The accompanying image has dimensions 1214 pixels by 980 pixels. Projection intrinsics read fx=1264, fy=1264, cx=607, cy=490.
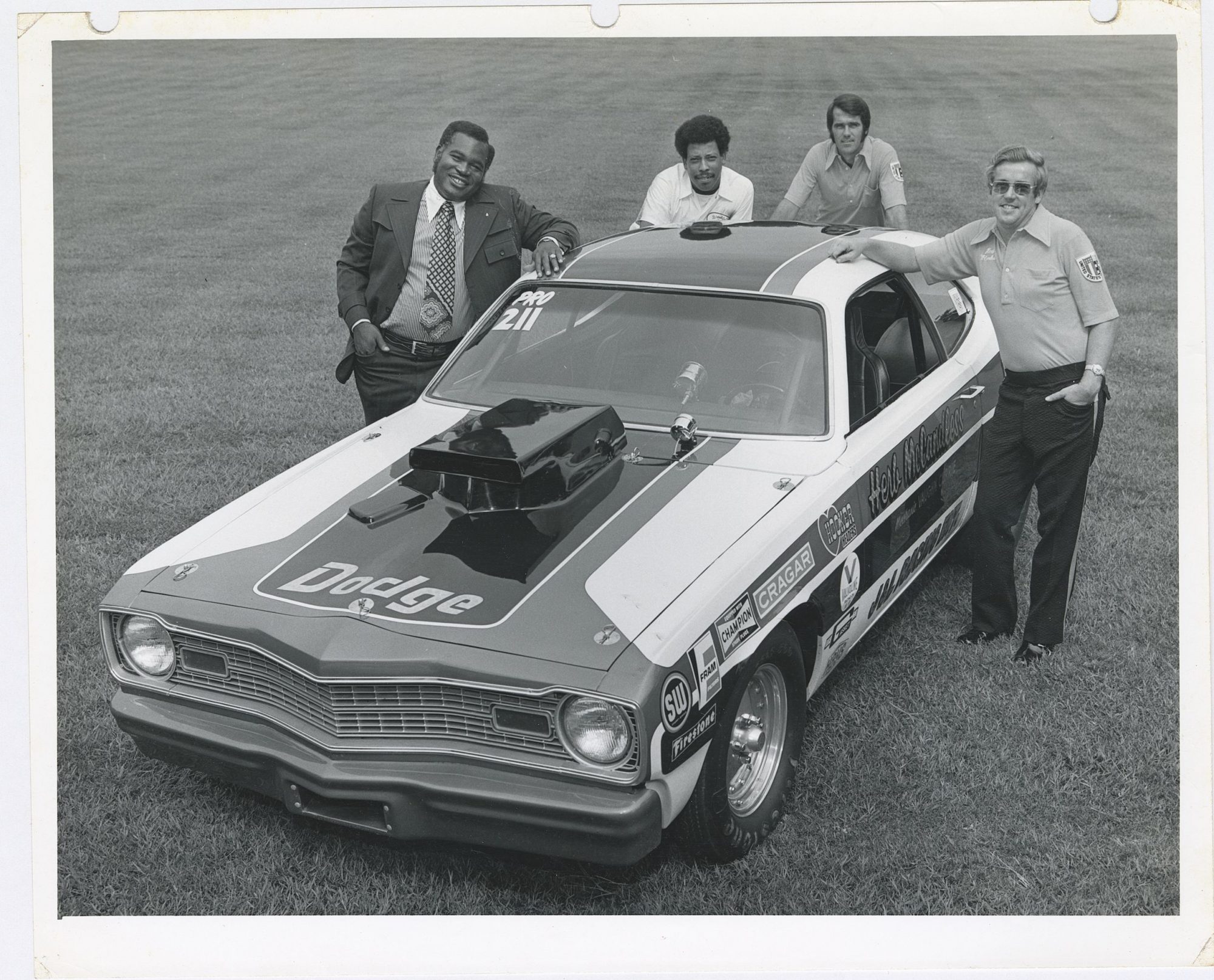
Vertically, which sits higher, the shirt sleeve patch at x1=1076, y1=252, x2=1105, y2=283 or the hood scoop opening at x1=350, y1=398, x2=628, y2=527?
the shirt sleeve patch at x1=1076, y1=252, x2=1105, y2=283

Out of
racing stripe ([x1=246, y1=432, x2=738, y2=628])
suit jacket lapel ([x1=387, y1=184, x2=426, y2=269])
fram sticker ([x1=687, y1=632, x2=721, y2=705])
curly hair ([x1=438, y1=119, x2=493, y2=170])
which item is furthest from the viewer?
suit jacket lapel ([x1=387, y1=184, x2=426, y2=269])

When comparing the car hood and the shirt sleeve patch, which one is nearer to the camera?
the car hood

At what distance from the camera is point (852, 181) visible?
6906mm

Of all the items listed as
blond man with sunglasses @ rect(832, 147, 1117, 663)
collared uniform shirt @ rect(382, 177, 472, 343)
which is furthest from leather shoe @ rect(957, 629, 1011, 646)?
collared uniform shirt @ rect(382, 177, 472, 343)

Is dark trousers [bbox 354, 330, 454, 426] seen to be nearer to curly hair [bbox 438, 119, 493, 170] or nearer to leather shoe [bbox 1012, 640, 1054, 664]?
curly hair [bbox 438, 119, 493, 170]

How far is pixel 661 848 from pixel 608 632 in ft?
2.91

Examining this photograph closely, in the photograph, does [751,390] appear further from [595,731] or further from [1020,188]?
[595,731]

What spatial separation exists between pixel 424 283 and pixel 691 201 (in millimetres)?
1657

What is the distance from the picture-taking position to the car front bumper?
3.31 meters

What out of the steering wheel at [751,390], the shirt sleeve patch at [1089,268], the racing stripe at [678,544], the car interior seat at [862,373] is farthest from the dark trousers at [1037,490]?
the racing stripe at [678,544]

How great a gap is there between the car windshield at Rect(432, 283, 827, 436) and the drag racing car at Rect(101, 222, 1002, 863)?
0.01 m

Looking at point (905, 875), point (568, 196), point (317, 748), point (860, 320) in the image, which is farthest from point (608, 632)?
point (568, 196)

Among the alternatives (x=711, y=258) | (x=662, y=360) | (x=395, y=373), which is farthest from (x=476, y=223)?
(x=662, y=360)

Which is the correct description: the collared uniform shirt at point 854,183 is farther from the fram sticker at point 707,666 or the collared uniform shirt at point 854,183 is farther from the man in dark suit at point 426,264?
the fram sticker at point 707,666
